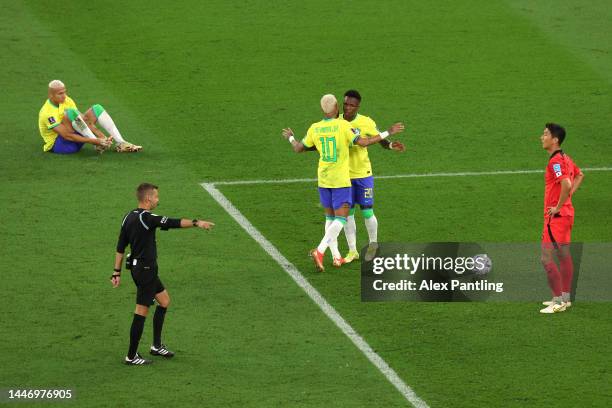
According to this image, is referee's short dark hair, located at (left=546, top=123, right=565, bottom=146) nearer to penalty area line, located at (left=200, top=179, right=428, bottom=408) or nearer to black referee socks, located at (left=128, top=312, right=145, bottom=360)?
penalty area line, located at (left=200, top=179, right=428, bottom=408)

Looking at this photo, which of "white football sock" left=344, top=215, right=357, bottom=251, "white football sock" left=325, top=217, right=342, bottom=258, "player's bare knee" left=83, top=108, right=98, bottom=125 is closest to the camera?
"white football sock" left=325, top=217, right=342, bottom=258

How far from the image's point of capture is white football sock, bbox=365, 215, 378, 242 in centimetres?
1766

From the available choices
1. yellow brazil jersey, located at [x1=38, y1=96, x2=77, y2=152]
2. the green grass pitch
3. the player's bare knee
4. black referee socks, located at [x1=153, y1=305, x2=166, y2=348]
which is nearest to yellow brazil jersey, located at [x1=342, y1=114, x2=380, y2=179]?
the green grass pitch

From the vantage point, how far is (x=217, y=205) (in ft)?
65.6

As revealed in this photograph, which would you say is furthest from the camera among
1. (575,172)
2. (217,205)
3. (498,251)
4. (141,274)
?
(217,205)

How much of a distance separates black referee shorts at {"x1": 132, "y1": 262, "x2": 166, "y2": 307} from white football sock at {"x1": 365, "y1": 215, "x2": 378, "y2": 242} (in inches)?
177

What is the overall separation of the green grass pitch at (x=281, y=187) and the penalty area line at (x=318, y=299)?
11 centimetres

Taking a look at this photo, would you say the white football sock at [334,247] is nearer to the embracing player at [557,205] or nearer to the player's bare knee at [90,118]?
the embracing player at [557,205]

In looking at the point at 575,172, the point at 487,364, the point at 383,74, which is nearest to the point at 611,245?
the point at 575,172

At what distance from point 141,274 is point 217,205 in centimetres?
622

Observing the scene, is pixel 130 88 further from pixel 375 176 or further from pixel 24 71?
pixel 375 176

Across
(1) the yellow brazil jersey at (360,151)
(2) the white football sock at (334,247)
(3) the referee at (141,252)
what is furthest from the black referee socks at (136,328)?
(1) the yellow brazil jersey at (360,151)

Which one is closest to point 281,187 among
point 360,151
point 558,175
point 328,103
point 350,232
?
point 350,232

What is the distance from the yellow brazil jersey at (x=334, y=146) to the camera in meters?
16.8
